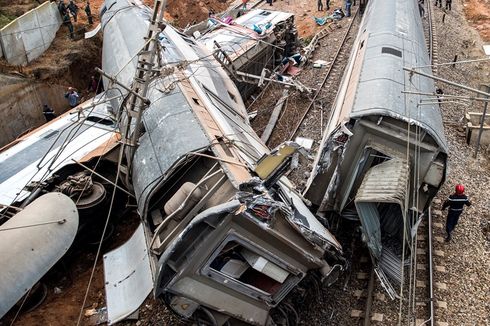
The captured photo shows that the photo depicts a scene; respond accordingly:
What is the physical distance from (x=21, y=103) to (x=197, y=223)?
42.6 feet

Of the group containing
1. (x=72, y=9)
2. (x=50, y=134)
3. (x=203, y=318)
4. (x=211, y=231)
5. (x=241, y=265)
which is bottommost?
(x=203, y=318)

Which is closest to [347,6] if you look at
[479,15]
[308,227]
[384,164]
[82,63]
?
[479,15]

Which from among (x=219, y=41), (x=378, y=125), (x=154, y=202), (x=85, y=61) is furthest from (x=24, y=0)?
(x=378, y=125)

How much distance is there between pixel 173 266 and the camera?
6.02 metres

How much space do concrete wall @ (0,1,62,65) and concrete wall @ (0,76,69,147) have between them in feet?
4.24

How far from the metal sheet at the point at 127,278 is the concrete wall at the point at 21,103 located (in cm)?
983

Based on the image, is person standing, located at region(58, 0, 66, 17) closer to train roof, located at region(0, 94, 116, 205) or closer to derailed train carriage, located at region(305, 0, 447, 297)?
train roof, located at region(0, 94, 116, 205)

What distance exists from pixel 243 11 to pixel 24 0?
36.7 ft

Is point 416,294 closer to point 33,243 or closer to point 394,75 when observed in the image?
point 394,75

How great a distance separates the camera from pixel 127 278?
→ 764 centimetres

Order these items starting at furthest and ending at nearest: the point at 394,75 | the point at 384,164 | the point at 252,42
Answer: the point at 252,42
the point at 394,75
the point at 384,164

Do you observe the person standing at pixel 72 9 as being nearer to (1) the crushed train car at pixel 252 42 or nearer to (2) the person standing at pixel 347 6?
(1) the crushed train car at pixel 252 42

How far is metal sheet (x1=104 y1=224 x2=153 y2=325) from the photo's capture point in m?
7.28

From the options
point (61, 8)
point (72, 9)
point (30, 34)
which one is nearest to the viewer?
point (30, 34)
